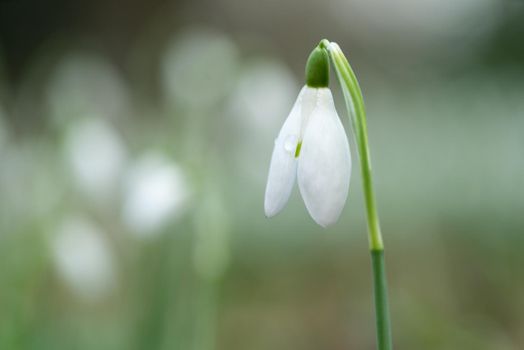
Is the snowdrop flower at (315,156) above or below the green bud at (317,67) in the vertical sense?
below

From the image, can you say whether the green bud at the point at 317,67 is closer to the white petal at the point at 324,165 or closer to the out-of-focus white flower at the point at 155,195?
the white petal at the point at 324,165

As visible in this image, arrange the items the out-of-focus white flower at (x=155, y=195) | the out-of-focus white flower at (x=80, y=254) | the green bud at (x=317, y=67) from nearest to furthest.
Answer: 1. the green bud at (x=317, y=67)
2. the out-of-focus white flower at (x=155, y=195)
3. the out-of-focus white flower at (x=80, y=254)

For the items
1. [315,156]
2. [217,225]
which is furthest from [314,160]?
[217,225]

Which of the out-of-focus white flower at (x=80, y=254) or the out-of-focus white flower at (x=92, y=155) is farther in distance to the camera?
the out-of-focus white flower at (x=92, y=155)

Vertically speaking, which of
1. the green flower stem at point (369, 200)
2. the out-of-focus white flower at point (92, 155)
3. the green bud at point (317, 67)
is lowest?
the green flower stem at point (369, 200)

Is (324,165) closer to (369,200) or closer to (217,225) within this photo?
(369,200)

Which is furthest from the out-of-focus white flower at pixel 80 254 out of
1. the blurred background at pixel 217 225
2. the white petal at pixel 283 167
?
the white petal at pixel 283 167

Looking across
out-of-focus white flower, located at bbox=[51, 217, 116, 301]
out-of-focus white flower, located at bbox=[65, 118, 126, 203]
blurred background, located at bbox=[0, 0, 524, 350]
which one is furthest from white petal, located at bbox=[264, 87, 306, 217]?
out-of-focus white flower, located at bbox=[65, 118, 126, 203]

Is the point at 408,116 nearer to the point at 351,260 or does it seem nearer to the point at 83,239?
the point at 351,260
